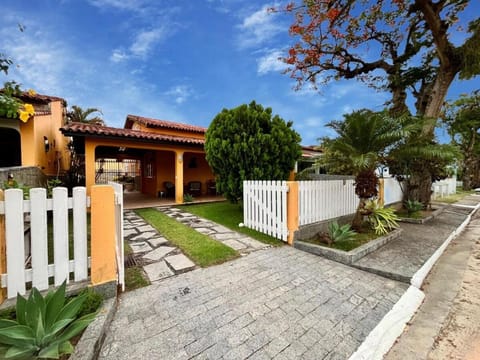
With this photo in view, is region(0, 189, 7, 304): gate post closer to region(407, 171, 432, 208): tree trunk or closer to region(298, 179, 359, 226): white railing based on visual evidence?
region(298, 179, 359, 226): white railing

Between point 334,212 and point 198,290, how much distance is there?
14.6ft

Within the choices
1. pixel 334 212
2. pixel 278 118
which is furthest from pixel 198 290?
pixel 278 118

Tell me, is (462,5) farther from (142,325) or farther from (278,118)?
(142,325)

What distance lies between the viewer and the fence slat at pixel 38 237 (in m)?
2.06

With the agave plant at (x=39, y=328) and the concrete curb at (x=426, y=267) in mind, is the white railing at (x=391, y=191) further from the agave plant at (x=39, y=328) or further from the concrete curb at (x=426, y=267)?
the agave plant at (x=39, y=328)

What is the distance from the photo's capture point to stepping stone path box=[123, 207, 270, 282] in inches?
134

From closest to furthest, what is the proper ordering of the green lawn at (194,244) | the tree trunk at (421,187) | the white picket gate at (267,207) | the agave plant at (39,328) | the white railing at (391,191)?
the agave plant at (39,328) < the green lawn at (194,244) < the white picket gate at (267,207) < the white railing at (391,191) < the tree trunk at (421,187)

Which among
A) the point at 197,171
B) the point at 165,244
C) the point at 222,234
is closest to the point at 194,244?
the point at 165,244

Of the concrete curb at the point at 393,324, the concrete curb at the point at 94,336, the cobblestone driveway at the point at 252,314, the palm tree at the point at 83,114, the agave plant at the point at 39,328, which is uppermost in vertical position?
the palm tree at the point at 83,114

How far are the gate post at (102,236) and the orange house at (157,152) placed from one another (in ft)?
22.2

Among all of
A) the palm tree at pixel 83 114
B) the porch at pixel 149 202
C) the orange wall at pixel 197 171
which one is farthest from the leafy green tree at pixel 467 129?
the palm tree at pixel 83 114

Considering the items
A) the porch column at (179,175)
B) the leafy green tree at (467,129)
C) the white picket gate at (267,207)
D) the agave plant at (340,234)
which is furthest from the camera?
the leafy green tree at (467,129)

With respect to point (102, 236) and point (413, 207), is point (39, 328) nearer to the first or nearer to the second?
point (102, 236)

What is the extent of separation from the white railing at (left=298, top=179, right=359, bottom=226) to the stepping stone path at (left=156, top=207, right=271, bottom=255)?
124 cm
